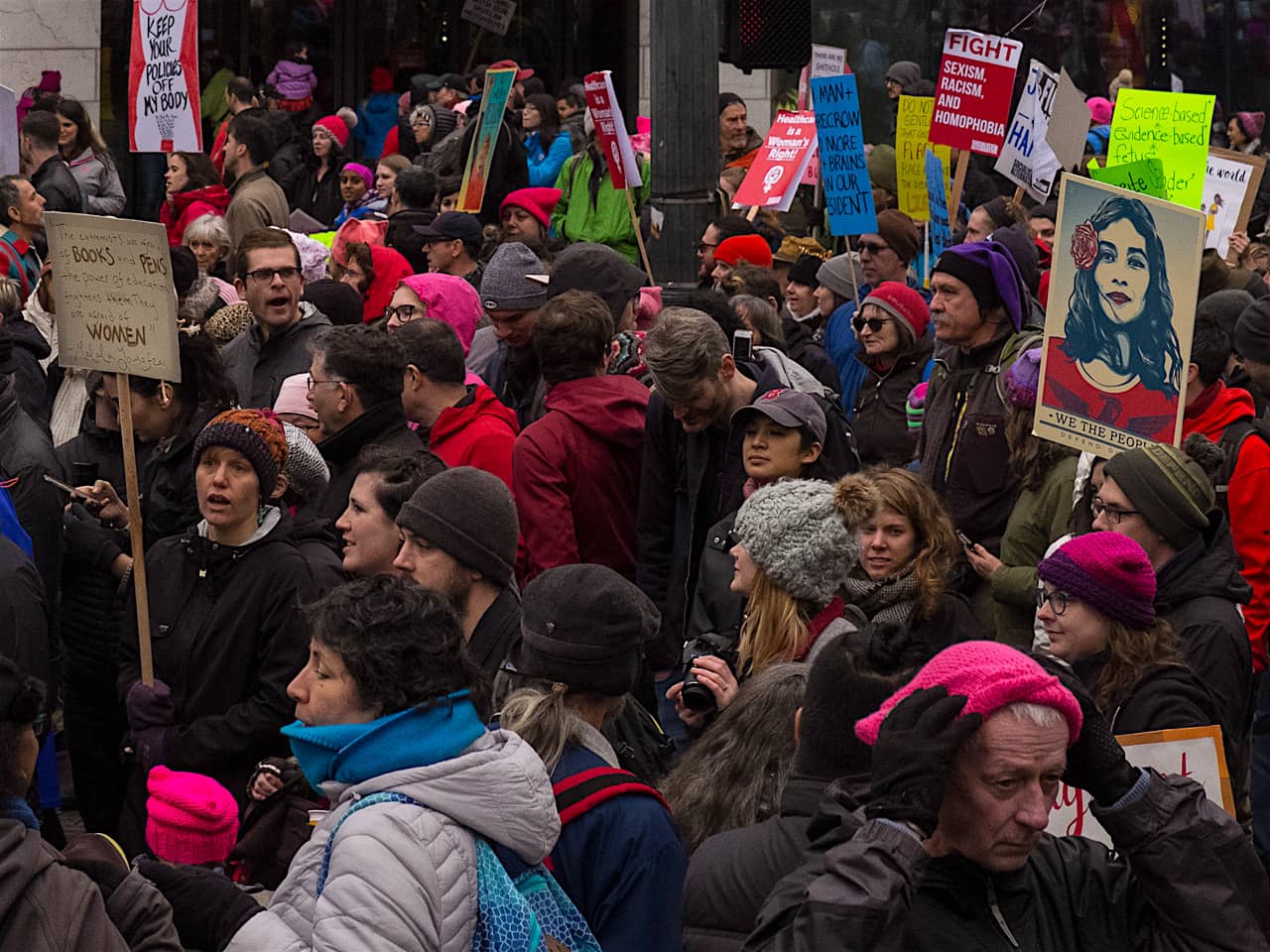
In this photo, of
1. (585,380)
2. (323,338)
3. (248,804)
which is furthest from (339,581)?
(585,380)

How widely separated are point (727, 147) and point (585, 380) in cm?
962

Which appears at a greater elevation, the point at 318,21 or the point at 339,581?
the point at 318,21

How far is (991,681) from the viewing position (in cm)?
276

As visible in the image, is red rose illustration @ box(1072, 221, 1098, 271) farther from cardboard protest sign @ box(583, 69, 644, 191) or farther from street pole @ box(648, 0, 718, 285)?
cardboard protest sign @ box(583, 69, 644, 191)

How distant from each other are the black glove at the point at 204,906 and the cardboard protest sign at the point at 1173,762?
1.73 metres

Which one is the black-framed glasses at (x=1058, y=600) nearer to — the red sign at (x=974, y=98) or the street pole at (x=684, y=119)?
the street pole at (x=684, y=119)

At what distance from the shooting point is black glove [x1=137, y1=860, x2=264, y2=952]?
3.01 m

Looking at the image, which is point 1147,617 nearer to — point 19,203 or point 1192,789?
point 1192,789

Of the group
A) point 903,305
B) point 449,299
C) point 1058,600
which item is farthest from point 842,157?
point 1058,600

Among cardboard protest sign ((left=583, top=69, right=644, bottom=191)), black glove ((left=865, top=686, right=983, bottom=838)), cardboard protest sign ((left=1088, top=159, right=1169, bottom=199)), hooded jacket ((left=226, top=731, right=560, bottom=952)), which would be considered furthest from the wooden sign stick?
cardboard protest sign ((left=1088, top=159, right=1169, bottom=199))

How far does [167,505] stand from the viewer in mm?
5789

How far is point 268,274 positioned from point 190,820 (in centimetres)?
426

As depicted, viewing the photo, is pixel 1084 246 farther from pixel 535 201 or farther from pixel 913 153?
pixel 913 153

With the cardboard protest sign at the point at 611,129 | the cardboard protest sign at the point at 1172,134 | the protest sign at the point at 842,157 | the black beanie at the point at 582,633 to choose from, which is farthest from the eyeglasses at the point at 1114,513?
the cardboard protest sign at the point at 611,129
